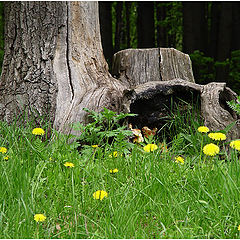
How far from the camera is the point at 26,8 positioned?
4.01 m

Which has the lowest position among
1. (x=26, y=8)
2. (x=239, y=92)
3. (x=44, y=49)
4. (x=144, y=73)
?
(x=239, y=92)

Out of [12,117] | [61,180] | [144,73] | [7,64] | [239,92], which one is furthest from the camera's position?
[239,92]

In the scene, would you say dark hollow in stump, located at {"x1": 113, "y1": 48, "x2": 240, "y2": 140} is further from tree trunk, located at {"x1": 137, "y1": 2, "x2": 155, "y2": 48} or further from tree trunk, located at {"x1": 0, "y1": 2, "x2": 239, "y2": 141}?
tree trunk, located at {"x1": 137, "y1": 2, "x2": 155, "y2": 48}

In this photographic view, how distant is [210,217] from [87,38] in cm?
305

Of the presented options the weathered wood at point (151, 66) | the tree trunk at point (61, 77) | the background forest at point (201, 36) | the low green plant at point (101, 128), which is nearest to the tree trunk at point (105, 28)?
the background forest at point (201, 36)

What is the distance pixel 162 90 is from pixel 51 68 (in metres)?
1.36

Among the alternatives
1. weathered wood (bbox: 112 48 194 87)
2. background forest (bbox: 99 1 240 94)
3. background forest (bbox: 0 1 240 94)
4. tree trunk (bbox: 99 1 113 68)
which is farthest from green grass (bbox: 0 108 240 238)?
tree trunk (bbox: 99 1 113 68)

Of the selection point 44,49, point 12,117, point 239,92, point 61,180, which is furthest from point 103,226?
point 239,92

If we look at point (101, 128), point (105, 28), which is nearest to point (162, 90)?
point (101, 128)

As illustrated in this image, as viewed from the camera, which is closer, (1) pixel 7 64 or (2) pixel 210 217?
(2) pixel 210 217

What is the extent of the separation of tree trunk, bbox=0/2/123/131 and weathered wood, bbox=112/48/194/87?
0.37m

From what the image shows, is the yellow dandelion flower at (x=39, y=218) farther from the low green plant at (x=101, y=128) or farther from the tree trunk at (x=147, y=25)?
the tree trunk at (x=147, y=25)

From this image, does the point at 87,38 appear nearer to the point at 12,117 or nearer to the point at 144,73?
the point at 144,73

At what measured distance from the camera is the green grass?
5.95ft
